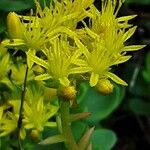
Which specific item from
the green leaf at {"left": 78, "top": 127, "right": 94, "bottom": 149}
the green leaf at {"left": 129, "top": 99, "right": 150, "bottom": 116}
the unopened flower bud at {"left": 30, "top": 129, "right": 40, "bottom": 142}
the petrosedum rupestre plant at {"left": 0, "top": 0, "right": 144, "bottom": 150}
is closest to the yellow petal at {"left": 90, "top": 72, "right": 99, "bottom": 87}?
the petrosedum rupestre plant at {"left": 0, "top": 0, "right": 144, "bottom": 150}

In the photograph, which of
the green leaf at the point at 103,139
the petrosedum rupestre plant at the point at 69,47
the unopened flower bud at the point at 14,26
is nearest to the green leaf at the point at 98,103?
the green leaf at the point at 103,139

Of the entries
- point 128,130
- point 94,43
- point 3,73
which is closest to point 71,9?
point 94,43

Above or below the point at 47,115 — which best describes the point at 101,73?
above

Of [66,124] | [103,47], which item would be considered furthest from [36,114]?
[103,47]

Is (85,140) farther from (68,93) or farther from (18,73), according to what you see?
(18,73)

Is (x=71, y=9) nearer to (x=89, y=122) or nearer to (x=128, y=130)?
(x=89, y=122)

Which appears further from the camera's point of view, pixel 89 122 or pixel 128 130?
pixel 128 130
